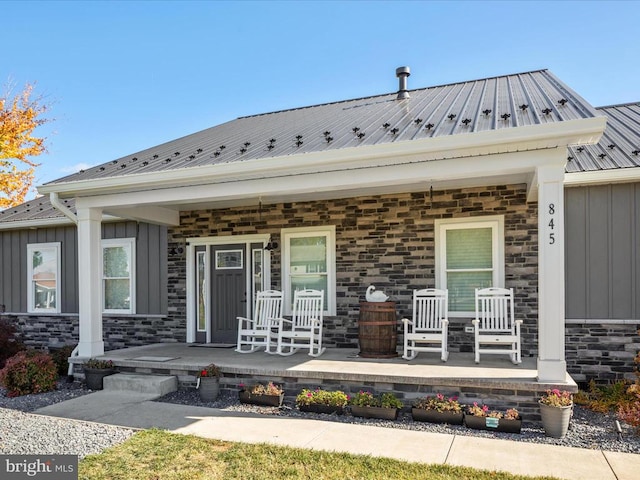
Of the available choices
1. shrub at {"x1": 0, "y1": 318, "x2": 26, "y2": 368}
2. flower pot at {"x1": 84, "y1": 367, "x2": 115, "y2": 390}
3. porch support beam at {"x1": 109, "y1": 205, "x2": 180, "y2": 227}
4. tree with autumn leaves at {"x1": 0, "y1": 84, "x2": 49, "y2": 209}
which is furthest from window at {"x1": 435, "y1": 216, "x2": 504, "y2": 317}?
tree with autumn leaves at {"x1": 0, "y1": 84, "x2": 49, "y2": 209}

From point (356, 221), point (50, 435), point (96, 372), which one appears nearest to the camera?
point (50, 435)

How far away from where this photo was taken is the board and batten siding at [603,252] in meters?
6.41

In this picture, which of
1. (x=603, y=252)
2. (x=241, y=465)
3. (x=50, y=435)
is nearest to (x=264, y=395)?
(x=241, y=465)

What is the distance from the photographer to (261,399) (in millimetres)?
5781

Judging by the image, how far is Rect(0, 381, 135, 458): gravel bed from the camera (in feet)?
13.7

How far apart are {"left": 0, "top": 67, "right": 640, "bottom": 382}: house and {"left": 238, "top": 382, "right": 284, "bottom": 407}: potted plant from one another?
2.25 metres

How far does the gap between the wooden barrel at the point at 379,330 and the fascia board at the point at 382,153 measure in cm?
212

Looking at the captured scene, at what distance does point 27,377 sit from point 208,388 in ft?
8.75

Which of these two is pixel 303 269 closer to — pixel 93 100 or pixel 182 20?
pixel 182 20

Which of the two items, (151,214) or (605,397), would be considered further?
(151,214)

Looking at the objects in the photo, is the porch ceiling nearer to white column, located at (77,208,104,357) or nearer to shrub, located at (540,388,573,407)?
white column, located at (77,208,104,357)

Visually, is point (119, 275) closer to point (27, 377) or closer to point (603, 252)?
point (27, 377)

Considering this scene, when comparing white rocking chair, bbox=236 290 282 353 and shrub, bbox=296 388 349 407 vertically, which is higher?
white rocking chair, bbox=236 290 282 353

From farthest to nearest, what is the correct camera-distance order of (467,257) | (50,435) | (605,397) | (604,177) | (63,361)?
(63,361) < (467,257) < (604,177) < (605,397) < (50,435)
